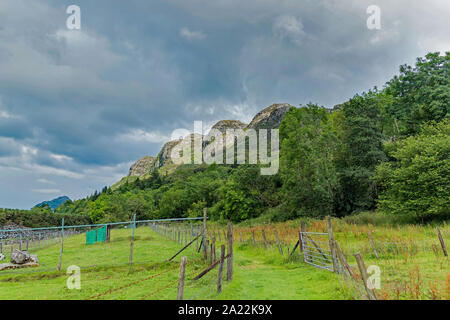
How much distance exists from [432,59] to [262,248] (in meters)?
33.8

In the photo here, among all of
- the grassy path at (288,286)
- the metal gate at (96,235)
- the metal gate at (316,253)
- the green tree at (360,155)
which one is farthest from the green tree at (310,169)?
the metal gate at (96,235)

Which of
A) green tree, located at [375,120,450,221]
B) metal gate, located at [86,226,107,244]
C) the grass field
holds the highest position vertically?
green tree, located at [375,120,450,221]

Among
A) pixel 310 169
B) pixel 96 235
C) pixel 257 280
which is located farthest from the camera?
pixel 310 169

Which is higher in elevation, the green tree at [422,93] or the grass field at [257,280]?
the green tree at [422,93]

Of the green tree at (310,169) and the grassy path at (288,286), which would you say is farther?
the green tree at (310,169)

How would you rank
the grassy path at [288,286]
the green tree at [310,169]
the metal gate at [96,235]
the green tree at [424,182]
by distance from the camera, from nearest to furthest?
the grassy path at [288,286]
the green tree at [424,182]
the metal gate at [96,235]
the green tree at [310,169]

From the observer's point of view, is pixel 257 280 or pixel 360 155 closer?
pixel 257 280

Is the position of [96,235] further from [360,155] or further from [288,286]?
[360,155]

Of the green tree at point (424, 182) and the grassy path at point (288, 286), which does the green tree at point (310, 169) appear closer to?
the green tree at point (424, 182)

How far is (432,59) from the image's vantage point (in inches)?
1200

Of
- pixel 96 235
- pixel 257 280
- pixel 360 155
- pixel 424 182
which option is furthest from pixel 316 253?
pixel 96 235

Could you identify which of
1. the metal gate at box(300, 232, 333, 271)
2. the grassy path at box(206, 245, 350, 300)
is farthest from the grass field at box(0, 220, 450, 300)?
the metal gate at box(300, 232, 333, 271)

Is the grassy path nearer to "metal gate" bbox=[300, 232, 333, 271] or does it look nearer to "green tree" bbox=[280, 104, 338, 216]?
"metal gate" bbox=[300, 232, 333, 271]
